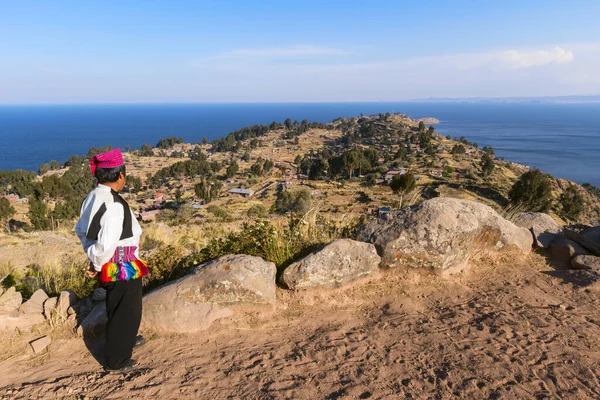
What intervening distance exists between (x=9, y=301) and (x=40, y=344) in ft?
3.65

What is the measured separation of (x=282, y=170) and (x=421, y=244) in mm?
73949

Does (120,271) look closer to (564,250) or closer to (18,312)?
(18,312)

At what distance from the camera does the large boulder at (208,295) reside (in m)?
4.92

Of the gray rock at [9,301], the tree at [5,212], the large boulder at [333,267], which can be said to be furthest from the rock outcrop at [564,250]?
the tree at [5,212]

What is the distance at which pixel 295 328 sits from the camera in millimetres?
4965

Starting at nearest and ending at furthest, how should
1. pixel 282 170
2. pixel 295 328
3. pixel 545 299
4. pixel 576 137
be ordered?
pixel 295 328 < pixel 545 299 < pixel 282 170 < pixel 576 137

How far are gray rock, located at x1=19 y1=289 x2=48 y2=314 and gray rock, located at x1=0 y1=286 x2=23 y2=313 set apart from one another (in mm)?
108

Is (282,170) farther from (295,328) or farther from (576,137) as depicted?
(576,137)

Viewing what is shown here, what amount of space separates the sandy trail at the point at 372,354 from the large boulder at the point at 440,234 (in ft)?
2.06

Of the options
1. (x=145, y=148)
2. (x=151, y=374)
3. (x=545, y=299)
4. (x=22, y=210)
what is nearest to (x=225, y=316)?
(x=151, y=374)

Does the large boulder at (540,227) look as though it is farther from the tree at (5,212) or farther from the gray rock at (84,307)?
the tree at (5,212)

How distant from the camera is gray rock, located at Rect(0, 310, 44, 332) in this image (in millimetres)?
4773

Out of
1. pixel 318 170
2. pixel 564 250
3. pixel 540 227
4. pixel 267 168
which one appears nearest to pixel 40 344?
pixel 564 250

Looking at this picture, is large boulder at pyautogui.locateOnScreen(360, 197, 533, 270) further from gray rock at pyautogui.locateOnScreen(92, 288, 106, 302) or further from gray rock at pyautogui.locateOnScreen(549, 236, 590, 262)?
gray rock at pyautogui.locateOnScreen(92, 288, 106, 302)
